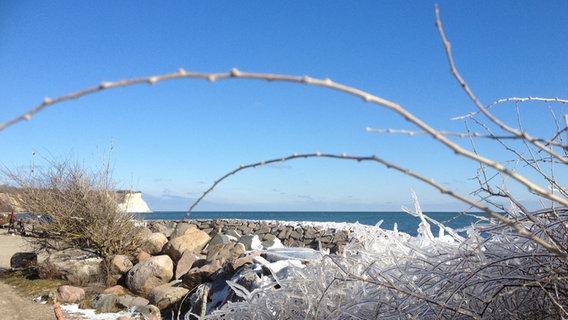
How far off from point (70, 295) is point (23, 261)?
4.12 metres

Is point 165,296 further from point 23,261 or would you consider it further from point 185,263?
point 23,261

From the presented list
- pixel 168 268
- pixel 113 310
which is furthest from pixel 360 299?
pixel 168 268

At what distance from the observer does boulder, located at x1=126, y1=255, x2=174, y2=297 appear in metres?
8.97

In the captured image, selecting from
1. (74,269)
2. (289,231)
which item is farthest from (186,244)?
(289,231)

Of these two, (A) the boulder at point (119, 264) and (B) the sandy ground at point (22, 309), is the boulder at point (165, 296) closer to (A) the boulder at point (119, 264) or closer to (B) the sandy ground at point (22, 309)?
(B) the sandy ground at point (22, 309)

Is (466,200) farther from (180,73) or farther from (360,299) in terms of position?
(360,299)

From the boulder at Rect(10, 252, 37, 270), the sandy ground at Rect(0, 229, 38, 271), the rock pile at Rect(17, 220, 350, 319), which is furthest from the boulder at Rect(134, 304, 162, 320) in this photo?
the sandy ground at Rect(0, 229, 38, 271)

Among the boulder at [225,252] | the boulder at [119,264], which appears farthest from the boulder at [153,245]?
the boulder at [225,252]

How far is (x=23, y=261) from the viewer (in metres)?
11.7

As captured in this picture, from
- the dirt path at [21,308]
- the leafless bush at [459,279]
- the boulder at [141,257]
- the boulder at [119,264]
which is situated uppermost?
the leafless bush at [459,279]

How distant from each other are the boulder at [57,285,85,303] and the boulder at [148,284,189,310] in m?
1.44

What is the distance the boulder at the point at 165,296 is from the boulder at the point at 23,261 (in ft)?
16.9

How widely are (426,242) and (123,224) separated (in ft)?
32.4

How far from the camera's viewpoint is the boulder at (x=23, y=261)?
11.6 metres
